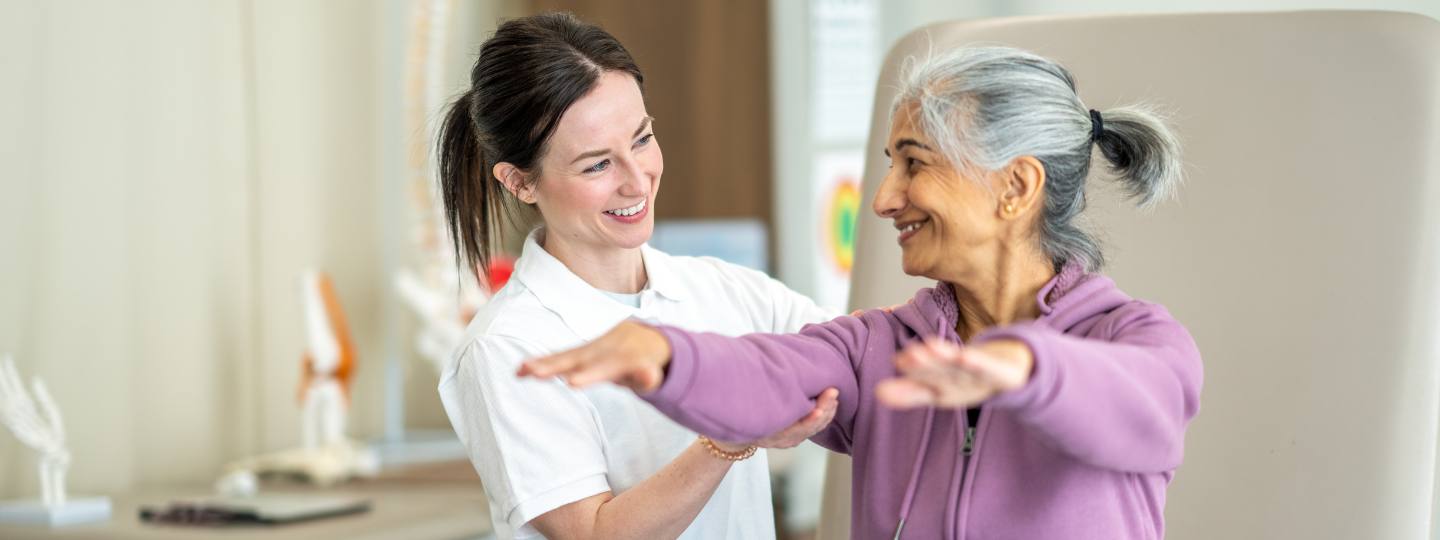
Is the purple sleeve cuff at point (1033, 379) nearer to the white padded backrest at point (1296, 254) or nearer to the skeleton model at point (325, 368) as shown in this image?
the white padded backrest at point (1296, 254)

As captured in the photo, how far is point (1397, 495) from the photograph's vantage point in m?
1.30

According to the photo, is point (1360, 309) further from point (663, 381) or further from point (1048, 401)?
point (663, 381)

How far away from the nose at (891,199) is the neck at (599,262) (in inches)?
18.1

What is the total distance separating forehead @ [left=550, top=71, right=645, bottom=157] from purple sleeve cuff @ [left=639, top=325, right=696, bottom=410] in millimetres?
516

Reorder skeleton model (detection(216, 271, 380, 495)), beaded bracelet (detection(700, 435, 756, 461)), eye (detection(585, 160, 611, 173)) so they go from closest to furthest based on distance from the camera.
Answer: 1. beaded bracelet (detection(700, 435, 756, 461))
2. eye (detection(585, 160, 611, 173))
3. skeleton model (detection(216, 271, 380, 495))

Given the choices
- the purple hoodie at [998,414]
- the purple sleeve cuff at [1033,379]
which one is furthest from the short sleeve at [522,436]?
the purple sleeve cuff at [1033,379]

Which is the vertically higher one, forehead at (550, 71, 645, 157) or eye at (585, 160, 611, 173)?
forehead at (550, 71, 645, 157)

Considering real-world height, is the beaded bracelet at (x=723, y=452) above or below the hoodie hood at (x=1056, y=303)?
below

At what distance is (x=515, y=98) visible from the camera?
144 cm

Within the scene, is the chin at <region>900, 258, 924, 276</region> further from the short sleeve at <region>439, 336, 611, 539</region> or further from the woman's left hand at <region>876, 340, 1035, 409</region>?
the short sleeve at <region>439, 336, 611, 539</region>

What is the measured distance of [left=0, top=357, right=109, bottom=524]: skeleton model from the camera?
237 centimetres

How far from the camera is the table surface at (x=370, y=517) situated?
7.51ft

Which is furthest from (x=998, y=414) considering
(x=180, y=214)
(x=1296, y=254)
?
(x=180, y=214)

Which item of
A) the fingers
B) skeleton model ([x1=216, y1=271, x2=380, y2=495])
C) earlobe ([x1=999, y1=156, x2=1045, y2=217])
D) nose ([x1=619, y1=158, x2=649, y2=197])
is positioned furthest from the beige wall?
earlobe ([x1=999, y1=156, x2=1045, y2=217])
